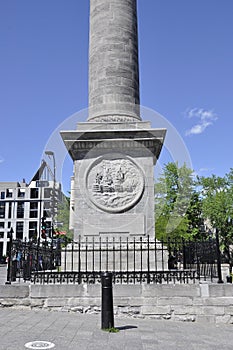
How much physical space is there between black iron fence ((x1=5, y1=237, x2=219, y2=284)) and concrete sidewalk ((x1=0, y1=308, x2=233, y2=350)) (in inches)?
40.4

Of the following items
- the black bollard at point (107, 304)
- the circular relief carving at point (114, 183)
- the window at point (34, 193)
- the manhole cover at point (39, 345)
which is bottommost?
the manhole cover at point (39, 345)

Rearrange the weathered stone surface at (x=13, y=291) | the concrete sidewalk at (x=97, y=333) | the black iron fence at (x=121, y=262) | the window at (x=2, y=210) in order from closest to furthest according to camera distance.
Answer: the concrete sidewalk at (x=97, y=333) → the weathered stone surface at (x=13, y=291) → the black iron fence at (x=121, y=262) → the window at (x=2, y=210)

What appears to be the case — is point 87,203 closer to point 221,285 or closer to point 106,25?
point 221,285

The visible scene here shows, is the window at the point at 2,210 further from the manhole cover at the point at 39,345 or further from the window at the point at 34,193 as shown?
the manhole cover at the point at 39,345

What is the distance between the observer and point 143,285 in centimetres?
852

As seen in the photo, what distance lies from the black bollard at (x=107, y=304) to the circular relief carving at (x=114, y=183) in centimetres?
388

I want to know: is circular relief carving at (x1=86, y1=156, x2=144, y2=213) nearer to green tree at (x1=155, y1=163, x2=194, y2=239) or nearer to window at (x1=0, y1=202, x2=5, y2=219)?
green tree at (x1=155, y1=163, x2=194, y2=239)

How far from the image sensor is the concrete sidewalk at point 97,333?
5867 mm

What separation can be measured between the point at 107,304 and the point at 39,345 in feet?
5.73

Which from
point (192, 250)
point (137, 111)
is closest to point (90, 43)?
point (137, 111)

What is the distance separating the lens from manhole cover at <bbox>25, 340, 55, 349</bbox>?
5.53 metres

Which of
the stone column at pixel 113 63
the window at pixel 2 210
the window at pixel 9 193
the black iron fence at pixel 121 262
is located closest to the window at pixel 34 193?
the window at pixel 9 193

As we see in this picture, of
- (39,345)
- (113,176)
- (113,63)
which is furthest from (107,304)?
(113,63)

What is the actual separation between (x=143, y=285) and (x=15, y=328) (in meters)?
3.13
